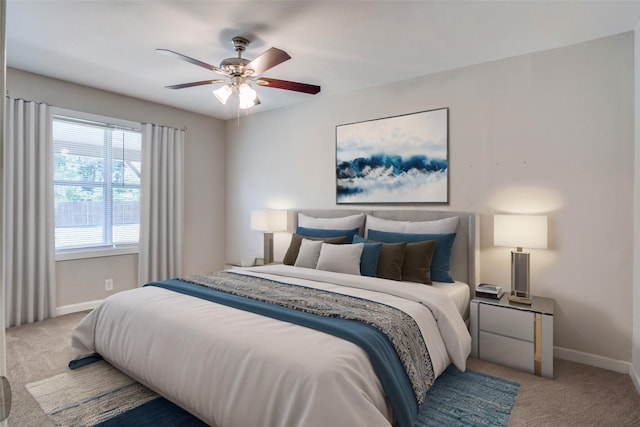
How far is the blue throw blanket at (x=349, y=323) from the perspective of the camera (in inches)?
63.7

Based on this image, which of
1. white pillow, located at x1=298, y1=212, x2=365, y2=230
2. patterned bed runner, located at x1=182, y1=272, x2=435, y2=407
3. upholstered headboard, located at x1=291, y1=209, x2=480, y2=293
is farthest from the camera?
white pillow, located at x1=298, y1=212, x2=365, y2=230

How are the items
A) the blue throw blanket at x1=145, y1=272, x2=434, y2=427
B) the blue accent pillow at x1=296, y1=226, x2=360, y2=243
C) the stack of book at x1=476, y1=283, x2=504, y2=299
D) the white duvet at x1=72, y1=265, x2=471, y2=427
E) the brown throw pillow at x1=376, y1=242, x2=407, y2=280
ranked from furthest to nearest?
the blue accent pillow at x1=296, y1=226, x2=360, y2=243, the brown throw pillow at x1=376, y1=242, x2=407, y2=280, the stack of book at x1=476, y1=283, x2=504, y2=299, the blue throw blanket at x1=145, y1=272, x2=434, y2=427, the white duvet at x1=72, y1=265, x2=471, y2=427

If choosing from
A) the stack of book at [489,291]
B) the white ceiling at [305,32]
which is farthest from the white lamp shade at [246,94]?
the stack of book at [489,291]

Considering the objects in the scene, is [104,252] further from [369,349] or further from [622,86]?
[622,86]

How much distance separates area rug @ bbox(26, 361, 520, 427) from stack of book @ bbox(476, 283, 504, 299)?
628mm

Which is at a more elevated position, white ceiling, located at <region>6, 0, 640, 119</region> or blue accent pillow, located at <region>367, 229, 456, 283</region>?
white ceiling, located at <region>6, 0, 640, 119</region>

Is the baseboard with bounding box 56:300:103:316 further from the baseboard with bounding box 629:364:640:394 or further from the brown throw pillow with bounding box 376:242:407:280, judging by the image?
the baseboard with bounding box 629:364:640:394

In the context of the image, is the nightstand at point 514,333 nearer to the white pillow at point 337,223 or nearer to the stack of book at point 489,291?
the stack of book at point 489,291

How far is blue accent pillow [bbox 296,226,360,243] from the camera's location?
3.54 m

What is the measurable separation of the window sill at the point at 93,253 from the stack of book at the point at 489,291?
13.1ft

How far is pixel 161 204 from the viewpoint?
450 cm

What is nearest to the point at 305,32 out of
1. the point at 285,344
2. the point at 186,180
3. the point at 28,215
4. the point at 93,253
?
the point at 285,344

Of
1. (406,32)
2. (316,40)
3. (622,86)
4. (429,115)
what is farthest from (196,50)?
(622,86)

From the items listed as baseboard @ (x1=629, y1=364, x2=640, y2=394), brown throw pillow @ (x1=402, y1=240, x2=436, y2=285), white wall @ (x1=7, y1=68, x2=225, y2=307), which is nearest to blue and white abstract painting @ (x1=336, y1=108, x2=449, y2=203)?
brown throw pillow @ (x1=402, y1=240, x2=436, y2=285)
